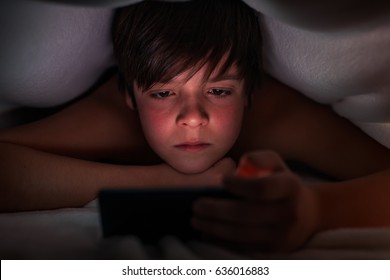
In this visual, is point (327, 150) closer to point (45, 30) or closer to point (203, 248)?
point (203, 248)

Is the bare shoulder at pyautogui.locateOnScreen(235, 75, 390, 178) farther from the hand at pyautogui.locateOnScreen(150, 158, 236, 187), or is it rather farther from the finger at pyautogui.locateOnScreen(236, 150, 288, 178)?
the finger at pyautogui.locateOnScreen(236, 150, 288, 178)

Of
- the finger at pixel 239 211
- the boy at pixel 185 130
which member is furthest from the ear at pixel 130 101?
the finger at pixel 239 211

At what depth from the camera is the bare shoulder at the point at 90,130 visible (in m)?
0.67

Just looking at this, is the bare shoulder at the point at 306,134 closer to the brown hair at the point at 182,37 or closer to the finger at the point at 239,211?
the brown hair at the point at 182,37

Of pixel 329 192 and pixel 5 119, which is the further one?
pixel 5 119

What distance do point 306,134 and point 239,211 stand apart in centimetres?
26

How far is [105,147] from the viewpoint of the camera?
2.31ft

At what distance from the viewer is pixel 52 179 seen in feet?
2.06

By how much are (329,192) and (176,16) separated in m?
0.26

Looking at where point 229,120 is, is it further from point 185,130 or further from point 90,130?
point 90,130

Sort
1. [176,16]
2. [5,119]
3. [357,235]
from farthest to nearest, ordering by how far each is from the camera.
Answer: [5,119]
[176,16]
[357,235]

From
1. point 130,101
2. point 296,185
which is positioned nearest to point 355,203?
point 296,185

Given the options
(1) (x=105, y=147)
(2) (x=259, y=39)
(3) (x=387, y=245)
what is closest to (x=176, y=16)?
(2) (x=259, y=39)
